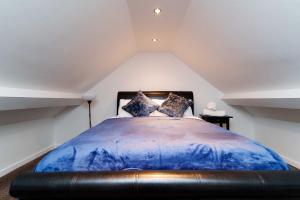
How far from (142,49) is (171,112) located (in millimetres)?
1437

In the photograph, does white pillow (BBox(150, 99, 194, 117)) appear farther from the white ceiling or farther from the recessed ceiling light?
the recessed ceiling light

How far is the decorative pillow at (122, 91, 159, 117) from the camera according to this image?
11.1 feet

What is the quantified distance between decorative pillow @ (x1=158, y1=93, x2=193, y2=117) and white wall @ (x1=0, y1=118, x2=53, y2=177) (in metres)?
2.17

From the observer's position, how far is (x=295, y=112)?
264 cm

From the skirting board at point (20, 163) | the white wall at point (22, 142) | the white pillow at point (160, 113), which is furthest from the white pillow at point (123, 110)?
the skirting board at point (20, 163)

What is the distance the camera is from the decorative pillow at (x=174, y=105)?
3385 millimetres

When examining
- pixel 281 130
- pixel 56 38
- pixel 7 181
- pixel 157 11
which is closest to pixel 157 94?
pixel 157 11

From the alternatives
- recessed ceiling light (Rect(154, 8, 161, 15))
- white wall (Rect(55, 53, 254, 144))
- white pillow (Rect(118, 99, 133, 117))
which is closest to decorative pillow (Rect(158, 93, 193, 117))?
white wall (Rect(55, 53, 254, 144))

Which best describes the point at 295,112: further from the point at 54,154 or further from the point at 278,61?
the point at 54,154

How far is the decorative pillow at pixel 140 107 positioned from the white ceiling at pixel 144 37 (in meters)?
0.84

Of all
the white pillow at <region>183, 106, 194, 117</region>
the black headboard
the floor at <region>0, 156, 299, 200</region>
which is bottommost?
the floor at <region>0, 156, 299, 200</region>

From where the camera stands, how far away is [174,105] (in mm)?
3479

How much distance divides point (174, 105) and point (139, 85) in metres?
0.96

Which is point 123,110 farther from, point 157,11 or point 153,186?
point 153,186
